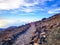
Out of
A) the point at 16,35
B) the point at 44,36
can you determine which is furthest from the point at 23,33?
the point at 44,36

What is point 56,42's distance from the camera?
237 ft

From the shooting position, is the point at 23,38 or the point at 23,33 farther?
the point at 23,33

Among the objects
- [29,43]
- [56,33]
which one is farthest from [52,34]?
[29,43]

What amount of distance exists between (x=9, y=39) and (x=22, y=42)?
22.0ft

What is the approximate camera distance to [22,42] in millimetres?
89875

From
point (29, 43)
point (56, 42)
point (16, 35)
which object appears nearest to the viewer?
point (56, 42)

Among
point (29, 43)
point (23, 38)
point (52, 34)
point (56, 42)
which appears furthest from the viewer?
point (23, 38)

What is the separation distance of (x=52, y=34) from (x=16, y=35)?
98.0 ft

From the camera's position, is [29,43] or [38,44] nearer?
[38,44]

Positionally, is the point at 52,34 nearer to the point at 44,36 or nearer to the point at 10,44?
the point at 44,36

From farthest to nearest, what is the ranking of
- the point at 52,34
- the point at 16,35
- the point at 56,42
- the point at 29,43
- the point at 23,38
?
the point at 16,35
the point at 23,38
the point at 29,43
the point at 52,34
the point at 56,42

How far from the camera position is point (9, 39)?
8838 centimetres

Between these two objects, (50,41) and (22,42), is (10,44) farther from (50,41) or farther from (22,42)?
(50,41)

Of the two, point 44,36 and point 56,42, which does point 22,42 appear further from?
point 56,42
